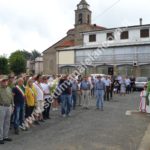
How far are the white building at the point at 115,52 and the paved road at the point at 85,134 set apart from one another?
110 feet

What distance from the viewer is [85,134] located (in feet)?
32.4

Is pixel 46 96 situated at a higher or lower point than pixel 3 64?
lower

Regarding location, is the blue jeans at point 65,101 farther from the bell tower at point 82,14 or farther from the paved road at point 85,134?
the bell tower at point 82,14

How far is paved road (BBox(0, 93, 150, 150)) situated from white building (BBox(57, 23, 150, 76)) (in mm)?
33631

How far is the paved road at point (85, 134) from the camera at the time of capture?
27.6 ft

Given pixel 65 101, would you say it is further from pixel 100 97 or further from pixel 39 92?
pixel 100 97

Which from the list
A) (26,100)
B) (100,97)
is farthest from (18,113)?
(100,97)

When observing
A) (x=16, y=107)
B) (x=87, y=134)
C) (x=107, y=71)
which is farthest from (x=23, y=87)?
(x=107, y=71)

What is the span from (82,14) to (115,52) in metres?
21.1

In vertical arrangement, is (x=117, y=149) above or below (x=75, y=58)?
below

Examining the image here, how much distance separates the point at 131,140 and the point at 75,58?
44113 millimetres

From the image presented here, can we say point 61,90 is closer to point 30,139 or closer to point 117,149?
point 30,139

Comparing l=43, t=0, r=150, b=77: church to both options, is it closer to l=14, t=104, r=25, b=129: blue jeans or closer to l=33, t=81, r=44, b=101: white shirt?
l=33, t=81, r=44, b=101: white shirt

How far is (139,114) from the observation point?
48.1ft
